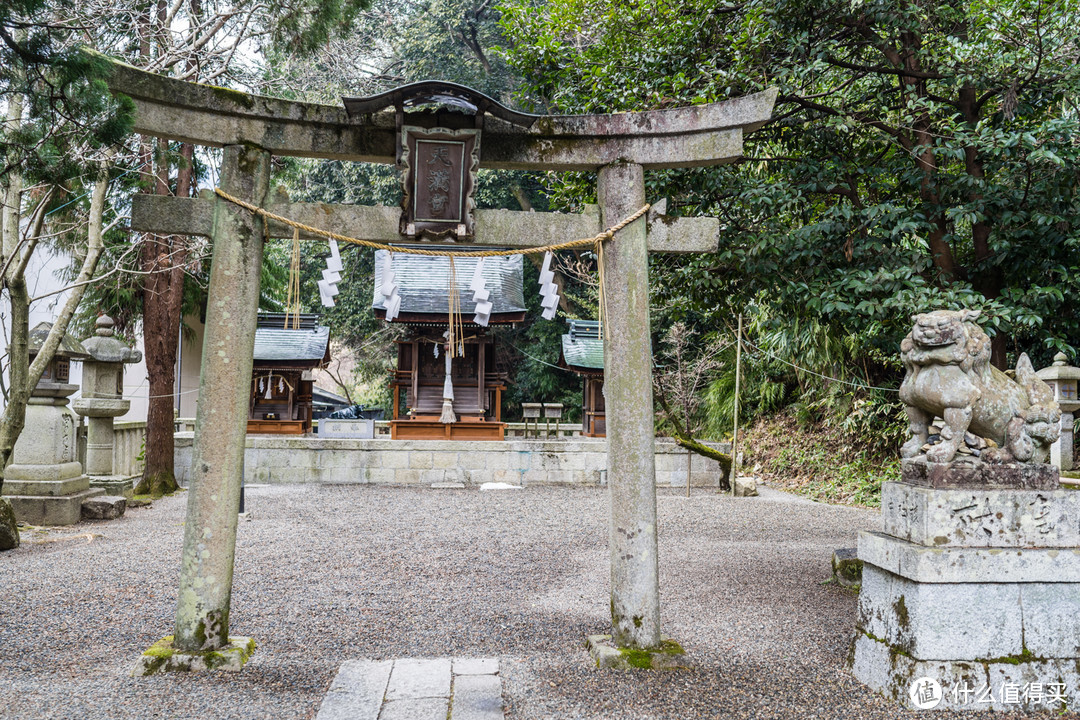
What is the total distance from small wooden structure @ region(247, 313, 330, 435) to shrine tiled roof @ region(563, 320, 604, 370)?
5.85 m

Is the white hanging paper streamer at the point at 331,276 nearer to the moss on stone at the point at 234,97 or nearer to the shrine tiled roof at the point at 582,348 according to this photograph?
the moss on stone at the point at 234,97

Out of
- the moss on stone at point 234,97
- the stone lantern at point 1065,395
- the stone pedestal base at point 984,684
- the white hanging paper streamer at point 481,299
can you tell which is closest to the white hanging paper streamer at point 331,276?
the moss on stone at point 234,97

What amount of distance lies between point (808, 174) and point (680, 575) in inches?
144

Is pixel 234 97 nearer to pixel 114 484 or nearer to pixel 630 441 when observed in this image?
pixel 630 441

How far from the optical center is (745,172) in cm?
705

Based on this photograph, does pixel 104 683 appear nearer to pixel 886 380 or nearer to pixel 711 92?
pixel 711 92

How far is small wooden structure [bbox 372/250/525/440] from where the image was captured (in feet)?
52.4

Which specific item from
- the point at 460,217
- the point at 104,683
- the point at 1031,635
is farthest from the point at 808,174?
the point at 104,683

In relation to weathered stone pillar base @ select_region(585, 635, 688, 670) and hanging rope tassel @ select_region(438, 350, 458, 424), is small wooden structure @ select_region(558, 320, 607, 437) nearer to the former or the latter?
hanging rope tassel @ select_region(438, 350, 458, 424)

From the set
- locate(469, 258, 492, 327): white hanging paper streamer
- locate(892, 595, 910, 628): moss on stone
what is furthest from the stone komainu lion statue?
locate(469, 258, 492, 327): white hanging paper streamer

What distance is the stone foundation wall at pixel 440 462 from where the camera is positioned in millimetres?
13484

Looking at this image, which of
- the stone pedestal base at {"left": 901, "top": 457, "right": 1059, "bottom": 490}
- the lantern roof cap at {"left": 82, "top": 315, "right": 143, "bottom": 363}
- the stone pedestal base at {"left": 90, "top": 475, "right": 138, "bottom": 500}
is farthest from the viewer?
the stone pedestal base at {"left": 90, "top": 475, "right": 138, "bottom": 500}

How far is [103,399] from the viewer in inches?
393

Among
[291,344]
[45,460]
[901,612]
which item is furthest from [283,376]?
[901,612]
